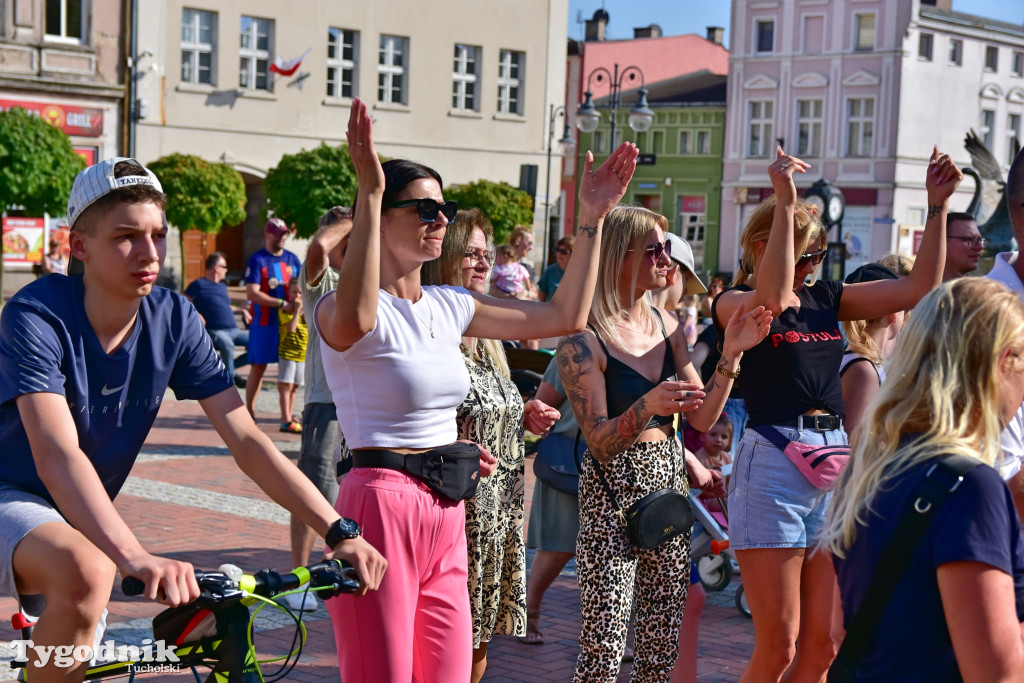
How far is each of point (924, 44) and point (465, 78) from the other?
2282cm

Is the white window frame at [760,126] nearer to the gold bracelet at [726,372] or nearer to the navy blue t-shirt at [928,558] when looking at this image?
the gold bracelet at [726,372]

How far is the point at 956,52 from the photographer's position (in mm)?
51312

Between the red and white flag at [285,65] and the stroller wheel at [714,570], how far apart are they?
1157 inches

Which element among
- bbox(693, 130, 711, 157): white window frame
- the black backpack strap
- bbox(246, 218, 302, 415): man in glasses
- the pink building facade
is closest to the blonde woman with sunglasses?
the black backpack strap

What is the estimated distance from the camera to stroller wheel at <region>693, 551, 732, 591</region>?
6.93m

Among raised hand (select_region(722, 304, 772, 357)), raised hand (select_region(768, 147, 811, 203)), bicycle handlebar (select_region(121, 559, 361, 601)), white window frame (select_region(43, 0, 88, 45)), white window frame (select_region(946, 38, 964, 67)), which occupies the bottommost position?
bicycle handlebar (select_region(121, 559, 361, 601))

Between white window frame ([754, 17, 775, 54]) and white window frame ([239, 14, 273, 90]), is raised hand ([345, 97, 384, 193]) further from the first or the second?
white window frame ([754, 17, 775, 54])

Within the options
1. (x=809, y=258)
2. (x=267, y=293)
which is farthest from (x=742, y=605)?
(x=267, y=293)

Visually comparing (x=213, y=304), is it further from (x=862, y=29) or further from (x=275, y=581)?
(x=862, y=29)

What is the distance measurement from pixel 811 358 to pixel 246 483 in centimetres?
632

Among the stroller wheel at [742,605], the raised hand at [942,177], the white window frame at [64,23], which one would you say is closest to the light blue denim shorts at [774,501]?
the raised hand at [942,177]

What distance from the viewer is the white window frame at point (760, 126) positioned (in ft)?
170

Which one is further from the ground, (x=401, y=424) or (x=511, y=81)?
(x=511, y=81)

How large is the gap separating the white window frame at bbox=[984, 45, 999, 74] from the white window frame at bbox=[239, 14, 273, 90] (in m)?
32.7
